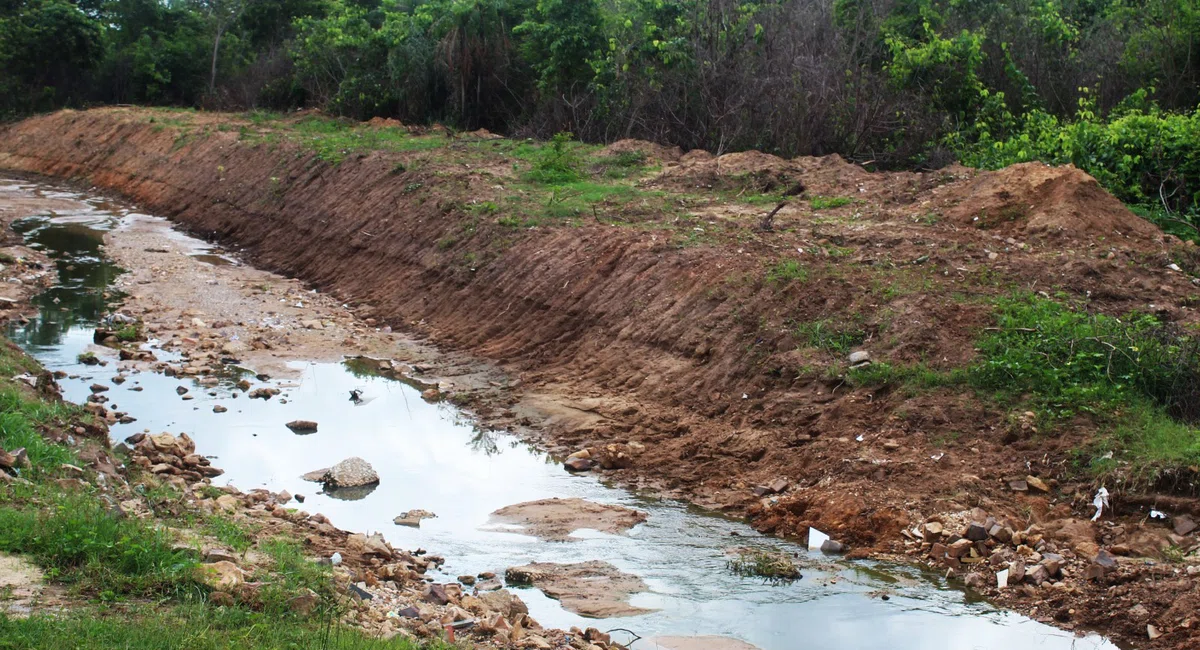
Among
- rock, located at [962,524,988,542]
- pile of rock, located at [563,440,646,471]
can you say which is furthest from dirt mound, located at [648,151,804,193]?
rock, located at [962,524,988,542]

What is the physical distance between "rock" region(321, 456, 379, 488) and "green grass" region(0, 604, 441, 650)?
3.43 metres

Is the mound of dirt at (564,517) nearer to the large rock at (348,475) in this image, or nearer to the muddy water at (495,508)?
the muddy water at (495,508)

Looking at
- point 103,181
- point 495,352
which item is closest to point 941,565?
point 495,352

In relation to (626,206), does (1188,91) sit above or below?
A: above

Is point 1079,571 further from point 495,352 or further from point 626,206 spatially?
point 626,206

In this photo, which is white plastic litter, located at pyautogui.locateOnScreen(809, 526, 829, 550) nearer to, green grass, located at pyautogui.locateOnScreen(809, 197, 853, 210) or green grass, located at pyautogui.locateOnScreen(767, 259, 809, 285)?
green grass, located at pyautogui.locateOnScreen(767, 259, 809, 285)

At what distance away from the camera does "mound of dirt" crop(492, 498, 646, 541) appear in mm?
7152

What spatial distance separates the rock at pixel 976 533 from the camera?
6.58 m

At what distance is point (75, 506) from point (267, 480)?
281 cm

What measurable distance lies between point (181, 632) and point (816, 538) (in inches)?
165

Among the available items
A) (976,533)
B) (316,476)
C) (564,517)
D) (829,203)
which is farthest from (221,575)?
(829,203)

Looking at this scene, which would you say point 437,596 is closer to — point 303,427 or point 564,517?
point 564,517

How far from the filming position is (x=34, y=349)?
1141 cm

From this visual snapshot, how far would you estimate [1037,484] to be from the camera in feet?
22.9
